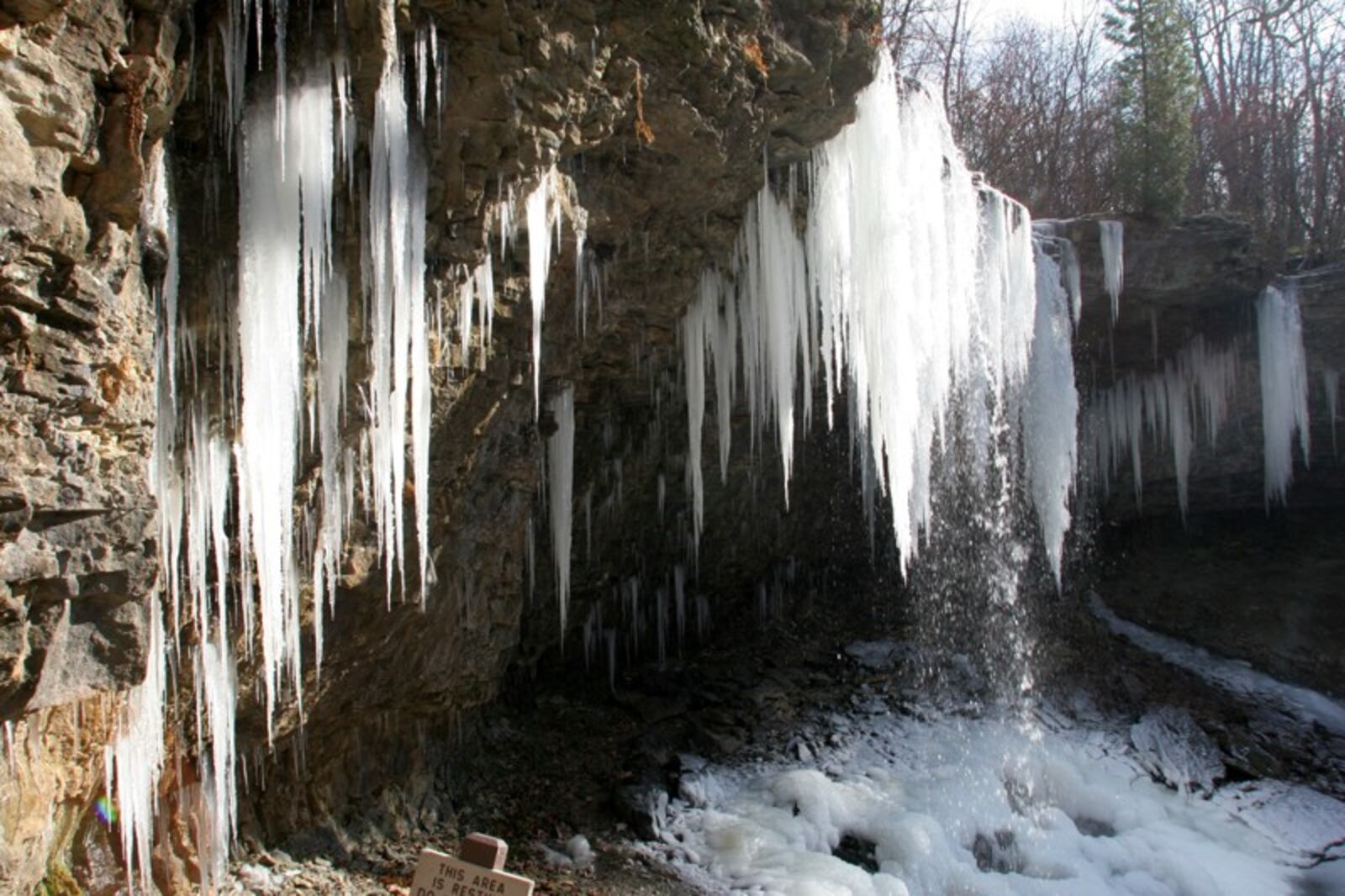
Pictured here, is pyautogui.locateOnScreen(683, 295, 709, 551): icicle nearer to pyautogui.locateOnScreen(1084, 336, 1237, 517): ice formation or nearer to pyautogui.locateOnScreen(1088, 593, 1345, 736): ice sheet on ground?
pyautogui.locateOnScreen(1084, 336, 1237, 517): ice formation

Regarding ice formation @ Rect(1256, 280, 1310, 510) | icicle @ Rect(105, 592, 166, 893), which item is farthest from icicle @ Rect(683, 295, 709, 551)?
ice formation @ Rect(1256, 280, 1310, 510)

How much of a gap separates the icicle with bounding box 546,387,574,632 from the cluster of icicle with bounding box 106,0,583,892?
217 cm

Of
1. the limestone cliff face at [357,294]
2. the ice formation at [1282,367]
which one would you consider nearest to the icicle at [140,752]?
the limestone cliff face at [357,294]

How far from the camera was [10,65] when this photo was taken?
2.47 metres

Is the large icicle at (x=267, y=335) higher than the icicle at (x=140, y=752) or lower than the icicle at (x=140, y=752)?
higher

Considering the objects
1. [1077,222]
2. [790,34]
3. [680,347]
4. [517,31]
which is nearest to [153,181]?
[517,31]

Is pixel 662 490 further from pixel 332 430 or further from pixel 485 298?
pixel 332 430

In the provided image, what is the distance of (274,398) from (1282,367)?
10878mm

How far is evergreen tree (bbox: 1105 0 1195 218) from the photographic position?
11156 millimetres

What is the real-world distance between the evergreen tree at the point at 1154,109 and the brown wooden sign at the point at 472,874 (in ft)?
34.5

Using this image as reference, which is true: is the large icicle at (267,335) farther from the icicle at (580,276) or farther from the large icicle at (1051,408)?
the large icicle at (1051,408)

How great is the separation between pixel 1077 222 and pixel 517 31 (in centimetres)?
788

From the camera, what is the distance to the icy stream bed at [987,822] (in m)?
6.84

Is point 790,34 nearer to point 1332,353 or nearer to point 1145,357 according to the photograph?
point 1145,357
